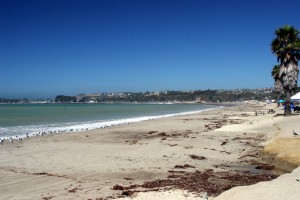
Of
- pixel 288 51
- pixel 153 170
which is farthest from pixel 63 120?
pixel 153 170

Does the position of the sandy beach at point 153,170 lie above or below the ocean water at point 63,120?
above

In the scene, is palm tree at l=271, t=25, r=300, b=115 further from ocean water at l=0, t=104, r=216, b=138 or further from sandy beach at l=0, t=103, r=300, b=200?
ocean water at l=0, t=104, r=216, b=138

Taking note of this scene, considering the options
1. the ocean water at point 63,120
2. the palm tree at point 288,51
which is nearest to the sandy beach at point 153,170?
the ocean water at point 63,120

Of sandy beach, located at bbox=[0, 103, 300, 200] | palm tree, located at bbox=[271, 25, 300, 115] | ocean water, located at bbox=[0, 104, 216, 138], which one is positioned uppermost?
palm tree, located at bbox=[271, 25, 300, 115]

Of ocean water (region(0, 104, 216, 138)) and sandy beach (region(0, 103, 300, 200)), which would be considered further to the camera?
ocean water (region(0, 104, 216, 138))

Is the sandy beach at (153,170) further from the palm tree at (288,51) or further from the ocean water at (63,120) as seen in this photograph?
the palm tree at (288,51)

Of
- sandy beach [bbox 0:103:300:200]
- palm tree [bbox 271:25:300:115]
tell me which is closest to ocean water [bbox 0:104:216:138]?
sandy beach [bbox 0:103:300:200]

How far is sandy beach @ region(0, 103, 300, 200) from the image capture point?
33.7 ft

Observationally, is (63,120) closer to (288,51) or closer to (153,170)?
(288,51)

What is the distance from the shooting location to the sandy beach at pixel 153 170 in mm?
10271

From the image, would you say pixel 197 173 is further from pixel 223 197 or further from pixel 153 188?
pixel 223 197

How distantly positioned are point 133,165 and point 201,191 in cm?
534

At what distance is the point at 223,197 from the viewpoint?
352 inches

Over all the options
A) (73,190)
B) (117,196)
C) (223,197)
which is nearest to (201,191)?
(223,197)
